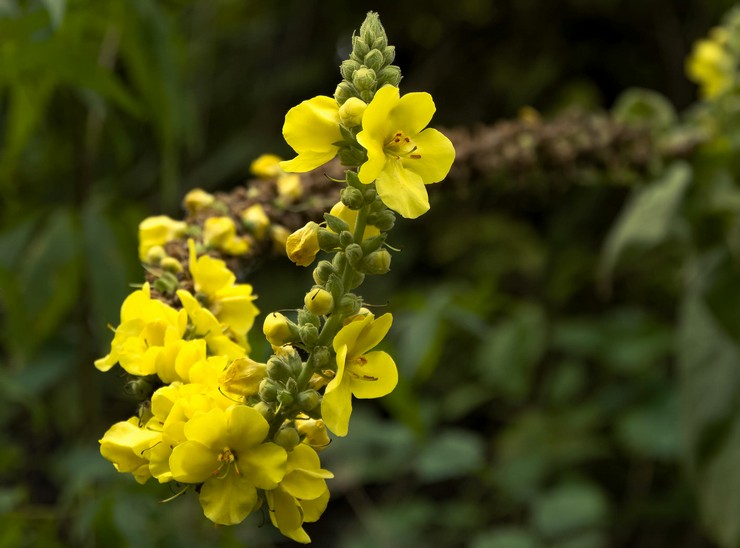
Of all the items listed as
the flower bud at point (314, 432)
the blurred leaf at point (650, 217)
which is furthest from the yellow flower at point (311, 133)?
the blurred leaf at point (650, 217)

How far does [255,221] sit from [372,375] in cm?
21

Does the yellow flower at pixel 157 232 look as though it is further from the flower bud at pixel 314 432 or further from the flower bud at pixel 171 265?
the flower bud at pixel 314 432

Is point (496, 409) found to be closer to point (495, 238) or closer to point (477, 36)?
point (495, 238)

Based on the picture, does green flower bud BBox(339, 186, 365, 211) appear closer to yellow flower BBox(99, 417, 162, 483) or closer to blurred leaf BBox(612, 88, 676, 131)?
yellow flower BBox(99, 417, 162, 483)

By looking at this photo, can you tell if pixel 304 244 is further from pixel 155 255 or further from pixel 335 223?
pixel 155 255

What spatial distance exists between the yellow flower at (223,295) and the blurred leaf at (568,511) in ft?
2.52

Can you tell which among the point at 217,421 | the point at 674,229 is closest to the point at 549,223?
the point at 674,229

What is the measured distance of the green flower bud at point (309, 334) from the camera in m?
0.32

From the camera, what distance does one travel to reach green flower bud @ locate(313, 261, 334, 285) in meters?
0.33

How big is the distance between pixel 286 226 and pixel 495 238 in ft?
2.70

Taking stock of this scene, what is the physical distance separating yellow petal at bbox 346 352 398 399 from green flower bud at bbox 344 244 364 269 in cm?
4

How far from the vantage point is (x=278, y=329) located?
13.0 inches

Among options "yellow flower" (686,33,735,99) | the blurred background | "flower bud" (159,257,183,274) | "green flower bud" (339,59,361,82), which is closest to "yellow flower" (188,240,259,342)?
"flower bud" (159,257,183,274)

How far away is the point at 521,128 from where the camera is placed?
0.76 metres
